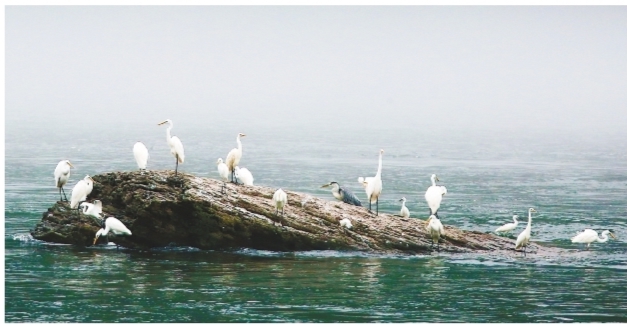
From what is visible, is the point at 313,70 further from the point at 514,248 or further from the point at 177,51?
the point at 514,248

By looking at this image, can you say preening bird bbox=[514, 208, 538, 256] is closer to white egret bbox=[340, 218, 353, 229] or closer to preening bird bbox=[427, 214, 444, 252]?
preening bird bbox=[427, 214, 444, 252]

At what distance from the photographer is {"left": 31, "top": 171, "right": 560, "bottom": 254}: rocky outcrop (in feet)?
53.3

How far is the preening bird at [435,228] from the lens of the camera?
16.1 metres

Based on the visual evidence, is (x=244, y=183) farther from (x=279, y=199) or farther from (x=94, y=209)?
(x=94, y=209)

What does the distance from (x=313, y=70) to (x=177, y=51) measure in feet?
20.2

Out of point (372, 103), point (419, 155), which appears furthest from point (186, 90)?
point (419, 155)

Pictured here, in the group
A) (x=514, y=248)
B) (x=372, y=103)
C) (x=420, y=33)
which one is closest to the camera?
(x=514, y=248)

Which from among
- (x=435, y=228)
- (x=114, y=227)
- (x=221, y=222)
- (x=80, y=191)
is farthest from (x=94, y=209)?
(x=435, y=228)

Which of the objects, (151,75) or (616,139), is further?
(151,75)

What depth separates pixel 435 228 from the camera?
16.2m

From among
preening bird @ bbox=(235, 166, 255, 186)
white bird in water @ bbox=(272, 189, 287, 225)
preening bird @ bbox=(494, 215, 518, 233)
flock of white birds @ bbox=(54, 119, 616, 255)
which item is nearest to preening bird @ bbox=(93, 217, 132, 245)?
Answer: flock of white birds @ bbox=(54, 119, 616, 255)

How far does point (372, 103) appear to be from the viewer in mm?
66812

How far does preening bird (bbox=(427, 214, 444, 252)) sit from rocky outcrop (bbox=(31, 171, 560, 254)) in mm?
208

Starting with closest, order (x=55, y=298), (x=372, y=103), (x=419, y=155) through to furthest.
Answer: (x=55, y=298) < (x=419, y=155) < (x=372, y=103)
